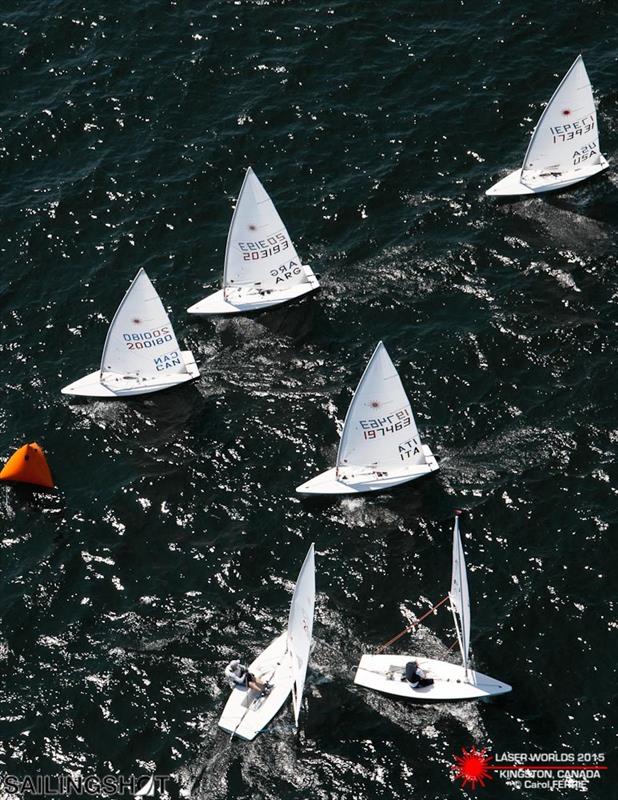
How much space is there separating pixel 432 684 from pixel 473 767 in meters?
4.79

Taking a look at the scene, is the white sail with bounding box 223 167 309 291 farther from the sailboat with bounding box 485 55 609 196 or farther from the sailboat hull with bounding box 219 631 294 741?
the sailboat hull with bounding box 219 631 294 741

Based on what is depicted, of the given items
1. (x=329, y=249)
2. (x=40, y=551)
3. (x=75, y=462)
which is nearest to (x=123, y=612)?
(x=40, y=551)

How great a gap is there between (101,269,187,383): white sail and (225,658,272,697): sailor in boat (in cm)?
2222

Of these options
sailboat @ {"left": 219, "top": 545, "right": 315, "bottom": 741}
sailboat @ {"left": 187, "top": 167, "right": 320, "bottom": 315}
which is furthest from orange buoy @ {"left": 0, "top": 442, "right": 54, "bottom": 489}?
sailboat @ {"left": 219, "top": 545, "right": 315, "bottom": 741}

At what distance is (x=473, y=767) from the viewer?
6306 centimetres

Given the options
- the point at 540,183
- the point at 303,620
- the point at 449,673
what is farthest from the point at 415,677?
the point at 540,183

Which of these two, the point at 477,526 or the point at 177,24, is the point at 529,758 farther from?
the point at 177,24

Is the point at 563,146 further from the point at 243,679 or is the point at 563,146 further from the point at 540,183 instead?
the point at 243,679

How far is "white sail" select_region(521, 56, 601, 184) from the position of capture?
292ft

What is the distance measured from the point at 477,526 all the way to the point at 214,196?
33.9 m

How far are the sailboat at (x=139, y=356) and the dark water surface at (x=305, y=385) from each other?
4.41ft

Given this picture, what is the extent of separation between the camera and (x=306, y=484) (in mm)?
75500

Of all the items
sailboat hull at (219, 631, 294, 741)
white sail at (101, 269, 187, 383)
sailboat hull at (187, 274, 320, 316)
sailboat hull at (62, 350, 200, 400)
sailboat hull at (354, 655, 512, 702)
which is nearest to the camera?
sailboat hull at (219, 631, 294, 741)

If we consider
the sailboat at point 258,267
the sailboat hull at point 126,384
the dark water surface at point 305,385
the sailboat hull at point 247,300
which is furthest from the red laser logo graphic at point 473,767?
the sailboat at point 258,267
